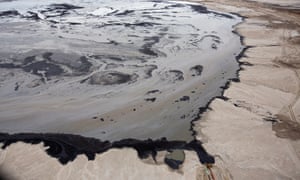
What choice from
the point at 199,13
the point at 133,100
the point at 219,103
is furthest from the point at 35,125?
the point at 199,13

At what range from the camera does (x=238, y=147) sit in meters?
4.02

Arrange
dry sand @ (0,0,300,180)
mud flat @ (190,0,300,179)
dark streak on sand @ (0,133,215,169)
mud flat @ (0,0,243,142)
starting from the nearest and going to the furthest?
dry sand @ (0,0,300,180), mud flat @ (190,0,300,179), dark streak on sand @ (0,133,215,169), mud flat @ (0,0,243,142)

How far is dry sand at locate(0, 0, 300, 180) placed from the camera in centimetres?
354

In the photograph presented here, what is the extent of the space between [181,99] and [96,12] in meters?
7.52

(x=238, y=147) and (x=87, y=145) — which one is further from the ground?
(x=238, y=147)

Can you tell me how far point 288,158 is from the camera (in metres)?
3.82

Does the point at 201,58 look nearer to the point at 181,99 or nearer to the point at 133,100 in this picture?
the point at 181,99

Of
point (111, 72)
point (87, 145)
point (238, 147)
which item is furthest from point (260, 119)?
point (111, 72)

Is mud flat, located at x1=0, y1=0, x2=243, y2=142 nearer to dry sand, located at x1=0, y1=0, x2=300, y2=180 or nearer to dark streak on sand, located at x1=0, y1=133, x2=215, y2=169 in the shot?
dark streak on sand, located at x1=0, y1=133, x2=215, y2=169

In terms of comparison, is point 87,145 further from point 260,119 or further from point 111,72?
point 260,119

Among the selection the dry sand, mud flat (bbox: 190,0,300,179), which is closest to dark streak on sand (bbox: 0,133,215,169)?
the dry sand

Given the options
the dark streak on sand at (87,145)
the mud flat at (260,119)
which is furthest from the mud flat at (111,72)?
the mud flat at (260,119)

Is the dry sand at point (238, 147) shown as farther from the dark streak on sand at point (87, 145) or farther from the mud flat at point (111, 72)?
the mud flat at point (111, 72)

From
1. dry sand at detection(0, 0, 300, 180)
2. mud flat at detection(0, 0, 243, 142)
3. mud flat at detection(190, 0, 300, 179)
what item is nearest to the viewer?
dry sand at detection(0, 0, 300, 180)
